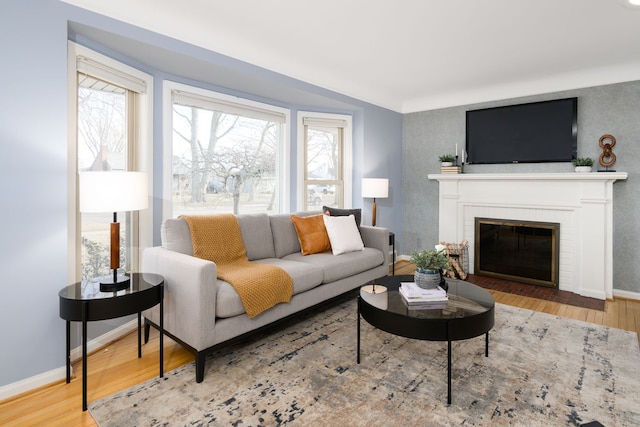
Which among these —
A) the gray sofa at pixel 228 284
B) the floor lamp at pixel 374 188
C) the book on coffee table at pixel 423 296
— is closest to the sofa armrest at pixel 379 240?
the gray sofa at pixel 228 284

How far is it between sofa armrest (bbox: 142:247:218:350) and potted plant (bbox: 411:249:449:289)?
1352 millimetres

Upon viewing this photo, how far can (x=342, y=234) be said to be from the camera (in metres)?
3.59

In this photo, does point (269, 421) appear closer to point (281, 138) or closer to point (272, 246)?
point (272, 246)

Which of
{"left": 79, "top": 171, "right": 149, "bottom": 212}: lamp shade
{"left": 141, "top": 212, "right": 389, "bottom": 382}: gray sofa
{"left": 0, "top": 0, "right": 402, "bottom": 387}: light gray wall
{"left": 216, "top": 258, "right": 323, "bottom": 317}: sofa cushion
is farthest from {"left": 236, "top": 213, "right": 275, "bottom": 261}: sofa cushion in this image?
{"left": 0, "top": 0, "right": 402, "bottom": 387}: light gray wall

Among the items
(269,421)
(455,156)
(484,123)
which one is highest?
(484,123)

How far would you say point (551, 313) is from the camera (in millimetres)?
3299

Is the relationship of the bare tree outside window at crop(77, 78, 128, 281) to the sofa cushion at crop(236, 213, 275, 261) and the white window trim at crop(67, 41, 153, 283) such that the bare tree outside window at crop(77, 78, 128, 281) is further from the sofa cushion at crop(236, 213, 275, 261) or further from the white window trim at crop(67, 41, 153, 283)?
the sofa cushion at crop(236, 213, 275, 261)

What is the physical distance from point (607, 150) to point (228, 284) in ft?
13.9

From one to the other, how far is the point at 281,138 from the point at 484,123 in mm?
2729

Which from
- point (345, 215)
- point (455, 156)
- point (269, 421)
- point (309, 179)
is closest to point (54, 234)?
point (269, 421)

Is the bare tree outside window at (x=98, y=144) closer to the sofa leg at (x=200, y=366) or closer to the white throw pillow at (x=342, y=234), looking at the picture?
the sofa leg at (x=200, y=366)

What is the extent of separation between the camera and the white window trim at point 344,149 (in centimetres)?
452

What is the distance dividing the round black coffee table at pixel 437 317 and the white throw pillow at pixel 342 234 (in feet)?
3.77

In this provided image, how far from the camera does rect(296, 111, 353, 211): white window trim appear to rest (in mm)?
4516
